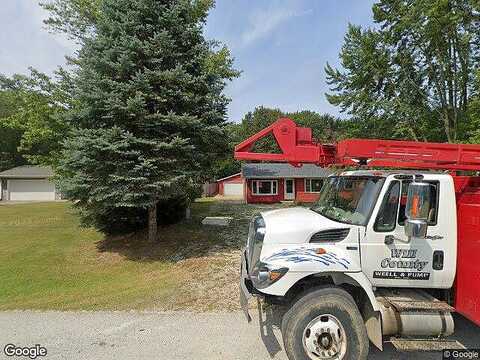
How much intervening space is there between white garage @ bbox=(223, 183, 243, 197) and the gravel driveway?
39.7 meters

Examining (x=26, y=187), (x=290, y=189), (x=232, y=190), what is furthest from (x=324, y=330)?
(x=26, y=187)

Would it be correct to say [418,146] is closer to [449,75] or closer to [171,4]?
[171,4]

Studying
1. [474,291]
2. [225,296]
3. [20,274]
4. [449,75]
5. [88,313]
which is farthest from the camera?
[449,75]

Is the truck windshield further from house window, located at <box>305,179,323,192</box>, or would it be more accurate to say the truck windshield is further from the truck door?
house window, located at <box>305,179,323,192</box>

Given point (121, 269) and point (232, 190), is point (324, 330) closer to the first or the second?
point (121, 269)

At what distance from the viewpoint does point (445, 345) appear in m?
4.62

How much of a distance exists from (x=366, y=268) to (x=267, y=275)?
4.18 ft

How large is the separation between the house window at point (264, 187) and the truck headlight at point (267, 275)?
2865 centimetres

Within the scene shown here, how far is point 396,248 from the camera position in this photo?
4285 mm

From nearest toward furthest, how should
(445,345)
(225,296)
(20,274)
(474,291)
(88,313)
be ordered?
(474,291) → (445,345) → (88,313) → (225,296) → (20,274)

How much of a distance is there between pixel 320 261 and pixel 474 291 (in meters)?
1.87

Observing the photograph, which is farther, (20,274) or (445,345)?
(20,274)

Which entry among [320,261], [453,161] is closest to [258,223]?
[320,261]


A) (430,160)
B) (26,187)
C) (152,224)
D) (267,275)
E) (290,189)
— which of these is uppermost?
(26,187)
